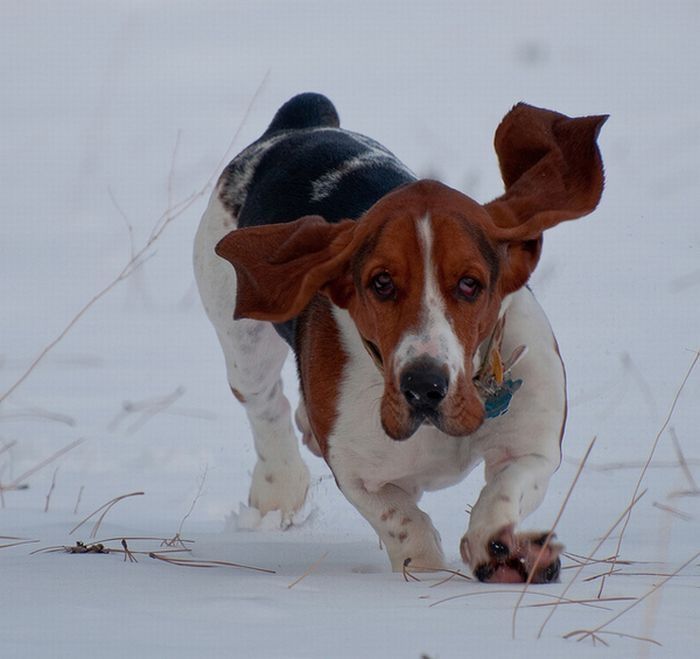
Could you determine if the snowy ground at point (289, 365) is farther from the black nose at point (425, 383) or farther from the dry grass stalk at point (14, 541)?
the black nose at point (425, 383)

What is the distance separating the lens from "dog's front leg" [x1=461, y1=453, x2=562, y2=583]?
3652 millimetres

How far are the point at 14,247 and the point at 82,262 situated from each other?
884 mm

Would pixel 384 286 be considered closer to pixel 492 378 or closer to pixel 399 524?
pixel 492 378

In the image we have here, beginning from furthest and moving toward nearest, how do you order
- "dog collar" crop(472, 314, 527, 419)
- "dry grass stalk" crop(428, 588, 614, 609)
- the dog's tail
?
the dog's tail < "dog collar" crop(472, 314, 527, 419) < "dry grass stalk" crop(428, 588, 614, 609)

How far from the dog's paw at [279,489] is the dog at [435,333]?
3.15 ft

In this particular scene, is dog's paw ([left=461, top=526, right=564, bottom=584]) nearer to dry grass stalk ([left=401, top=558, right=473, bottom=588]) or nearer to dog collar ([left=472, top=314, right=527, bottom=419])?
dry grass stalk ([left=401, top=558, right=473, bottom=588])

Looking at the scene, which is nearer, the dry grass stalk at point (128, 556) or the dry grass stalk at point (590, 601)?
the dry grass stalk at point (590, 601)

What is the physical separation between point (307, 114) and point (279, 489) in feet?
4.65

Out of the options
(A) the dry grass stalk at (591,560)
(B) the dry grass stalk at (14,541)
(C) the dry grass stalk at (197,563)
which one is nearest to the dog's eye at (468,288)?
(A) the dry grass stalk at (591,560)

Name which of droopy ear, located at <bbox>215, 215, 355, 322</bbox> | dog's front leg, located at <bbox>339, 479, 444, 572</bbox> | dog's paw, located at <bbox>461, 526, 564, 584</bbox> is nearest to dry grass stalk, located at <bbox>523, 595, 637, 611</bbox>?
dog's paw, located at <bbox>461, 526, 564, 584</bbox>

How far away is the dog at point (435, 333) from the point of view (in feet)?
12.2

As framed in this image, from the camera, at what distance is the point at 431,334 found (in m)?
3.66

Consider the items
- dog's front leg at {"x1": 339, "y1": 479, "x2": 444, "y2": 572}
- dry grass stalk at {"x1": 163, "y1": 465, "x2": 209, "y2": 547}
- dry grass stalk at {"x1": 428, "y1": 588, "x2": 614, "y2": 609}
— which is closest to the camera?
dry grass stalk at {"x1": 428, "y1": 588, "x2": 614, "y2": 609}

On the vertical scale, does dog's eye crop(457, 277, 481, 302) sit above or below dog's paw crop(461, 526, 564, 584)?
above
